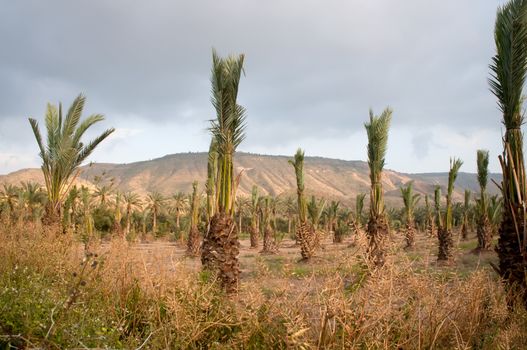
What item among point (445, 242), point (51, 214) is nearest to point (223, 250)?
point (51, 214)

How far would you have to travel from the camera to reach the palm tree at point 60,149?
1138 centimetres

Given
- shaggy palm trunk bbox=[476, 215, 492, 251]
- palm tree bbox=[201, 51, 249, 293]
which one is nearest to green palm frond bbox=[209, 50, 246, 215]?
palm tree bbox=[201, 51, 249, 293]

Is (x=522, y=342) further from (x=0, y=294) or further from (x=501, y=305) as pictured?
(x=0, y=294)

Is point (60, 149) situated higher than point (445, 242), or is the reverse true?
point (60, 149)

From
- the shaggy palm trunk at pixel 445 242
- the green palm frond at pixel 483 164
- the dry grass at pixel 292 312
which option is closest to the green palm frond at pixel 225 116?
the dry grass at pixel 292 312

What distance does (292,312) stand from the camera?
284 cm

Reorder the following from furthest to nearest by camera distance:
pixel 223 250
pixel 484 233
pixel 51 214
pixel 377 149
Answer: pixel 484 233
pixel 377 149
pixel 51 214
pixel 223 250

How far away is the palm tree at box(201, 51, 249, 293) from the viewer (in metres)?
8.96

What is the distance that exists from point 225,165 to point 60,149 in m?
5.83

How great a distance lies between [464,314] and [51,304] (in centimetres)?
442

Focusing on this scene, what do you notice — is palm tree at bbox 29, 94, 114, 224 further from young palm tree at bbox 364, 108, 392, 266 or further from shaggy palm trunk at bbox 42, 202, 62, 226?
young palm tree at bbox 364, 108, 392, 266

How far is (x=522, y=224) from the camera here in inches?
231

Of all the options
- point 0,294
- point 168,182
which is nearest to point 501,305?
point 0,294

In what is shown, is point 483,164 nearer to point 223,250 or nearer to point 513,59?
point 513,59
